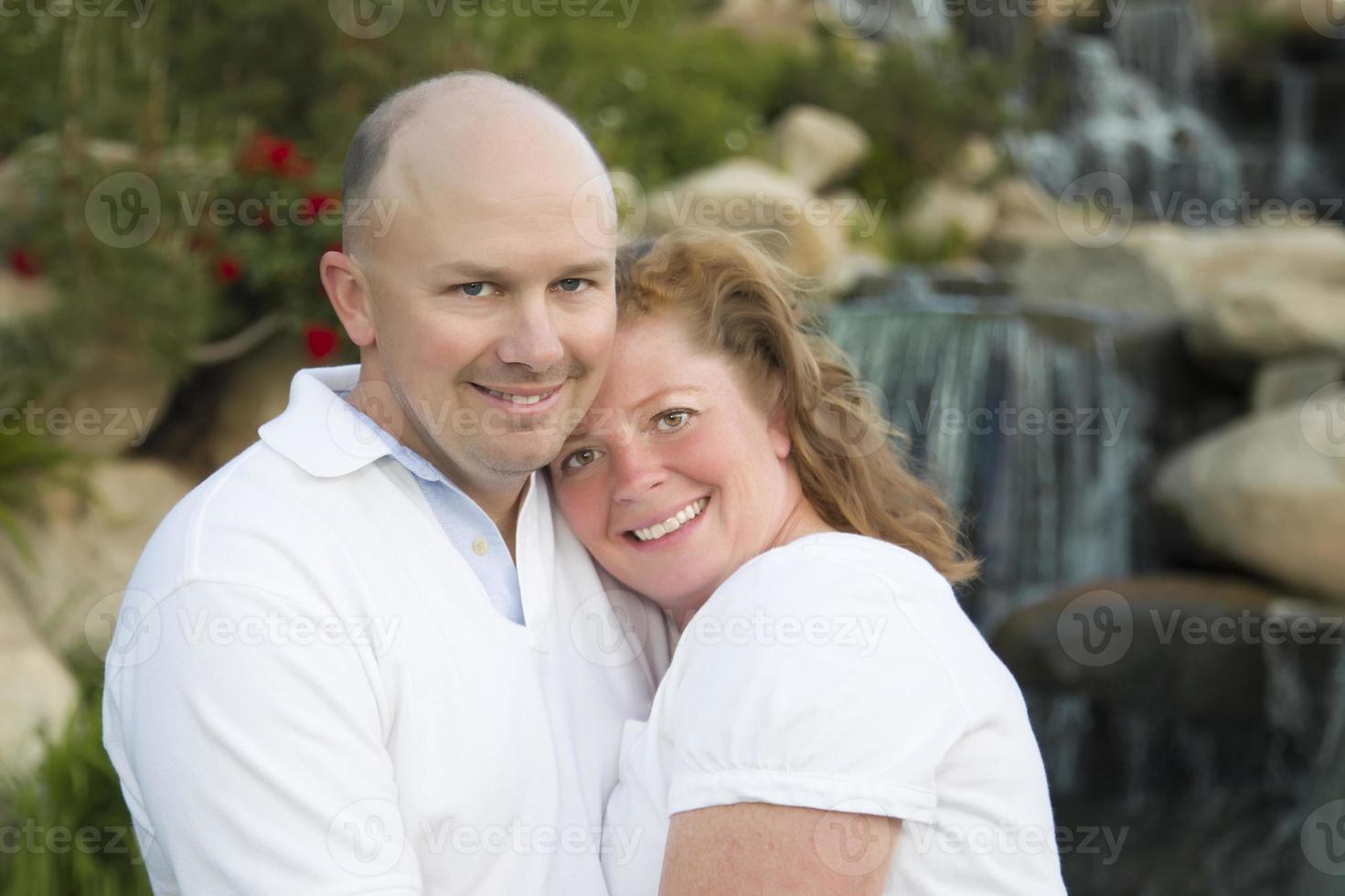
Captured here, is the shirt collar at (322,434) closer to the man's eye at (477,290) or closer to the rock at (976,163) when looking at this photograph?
the man's eye at (477,290)

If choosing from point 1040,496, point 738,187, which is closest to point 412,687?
point 1040,496

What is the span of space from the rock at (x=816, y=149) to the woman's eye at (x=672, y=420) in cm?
953

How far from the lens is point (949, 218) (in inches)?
466

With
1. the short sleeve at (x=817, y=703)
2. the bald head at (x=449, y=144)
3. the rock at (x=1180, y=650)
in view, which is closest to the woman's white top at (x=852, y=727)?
the short sleeve at (x=817, y=703)

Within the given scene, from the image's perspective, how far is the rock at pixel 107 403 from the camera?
17.9 ft

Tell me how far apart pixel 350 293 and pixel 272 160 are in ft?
13.5

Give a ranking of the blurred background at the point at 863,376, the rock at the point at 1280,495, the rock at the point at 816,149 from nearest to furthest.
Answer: the blurred background at the point at 863,376, the rock at the point at 1280,495, the rock at the point at 816,149

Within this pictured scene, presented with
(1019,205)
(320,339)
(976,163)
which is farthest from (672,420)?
(976,163)

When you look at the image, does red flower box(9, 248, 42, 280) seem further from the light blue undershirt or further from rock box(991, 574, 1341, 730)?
rock box(991, 574, 1341, 730)

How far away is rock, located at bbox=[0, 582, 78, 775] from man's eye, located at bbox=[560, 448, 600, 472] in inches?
94.6

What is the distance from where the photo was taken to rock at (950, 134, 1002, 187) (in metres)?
12.6

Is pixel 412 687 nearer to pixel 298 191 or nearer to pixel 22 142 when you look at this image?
pixel 298 191

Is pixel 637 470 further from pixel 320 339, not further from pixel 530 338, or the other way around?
pixel 320 339

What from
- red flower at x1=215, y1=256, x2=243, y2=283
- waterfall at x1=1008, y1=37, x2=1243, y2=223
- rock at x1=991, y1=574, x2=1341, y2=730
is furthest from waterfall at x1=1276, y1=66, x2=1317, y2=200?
red flower at x1=215, y1=256, x2=243, y2=283
